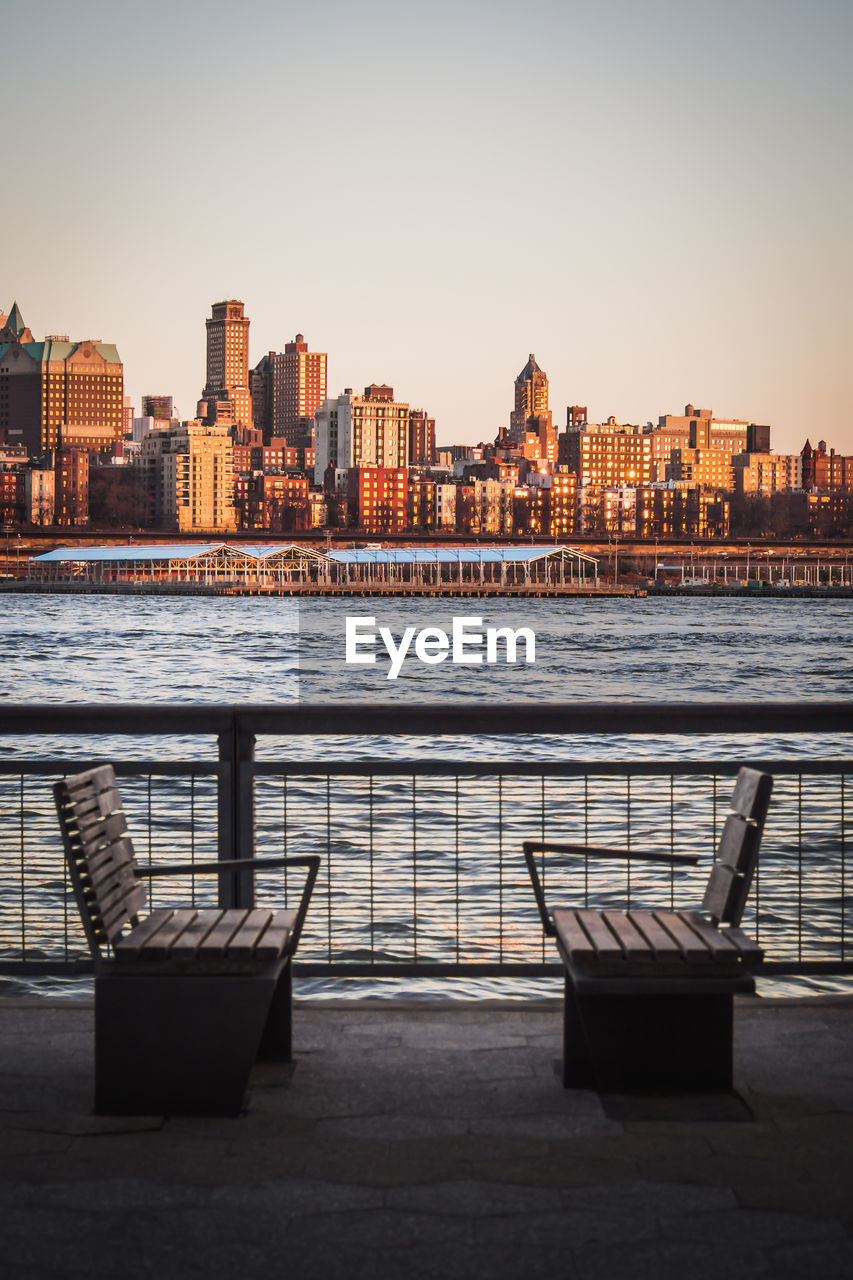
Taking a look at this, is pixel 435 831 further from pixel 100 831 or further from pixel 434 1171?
pixel 434 1171

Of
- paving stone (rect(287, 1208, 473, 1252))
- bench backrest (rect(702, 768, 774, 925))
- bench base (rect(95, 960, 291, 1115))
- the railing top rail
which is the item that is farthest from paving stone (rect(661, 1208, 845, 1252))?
the railing top rail

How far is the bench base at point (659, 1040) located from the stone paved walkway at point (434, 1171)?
73 millimetres

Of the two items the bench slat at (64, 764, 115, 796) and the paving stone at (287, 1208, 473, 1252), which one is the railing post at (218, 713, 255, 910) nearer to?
the bench slat at (64, 764, 115, 796)

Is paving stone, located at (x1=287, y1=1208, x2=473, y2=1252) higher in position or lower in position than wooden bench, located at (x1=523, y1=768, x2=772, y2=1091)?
lower

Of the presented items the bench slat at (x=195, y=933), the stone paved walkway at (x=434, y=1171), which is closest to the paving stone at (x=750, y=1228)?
the stone paved walkway at (x=434, y=1171)

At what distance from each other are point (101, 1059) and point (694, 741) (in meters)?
28.2

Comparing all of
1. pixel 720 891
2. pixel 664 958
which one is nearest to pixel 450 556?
pixel 720 891

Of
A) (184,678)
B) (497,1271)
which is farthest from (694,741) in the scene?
(184,678)

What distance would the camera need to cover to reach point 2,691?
5334 cm

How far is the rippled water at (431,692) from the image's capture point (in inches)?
451

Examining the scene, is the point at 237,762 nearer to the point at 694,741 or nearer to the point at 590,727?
the point at 590,727

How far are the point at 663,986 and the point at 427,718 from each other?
5.19ft

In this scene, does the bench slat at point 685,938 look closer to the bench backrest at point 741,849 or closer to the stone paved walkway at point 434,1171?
the bench backrest at point 741,849

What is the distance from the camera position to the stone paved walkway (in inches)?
133
